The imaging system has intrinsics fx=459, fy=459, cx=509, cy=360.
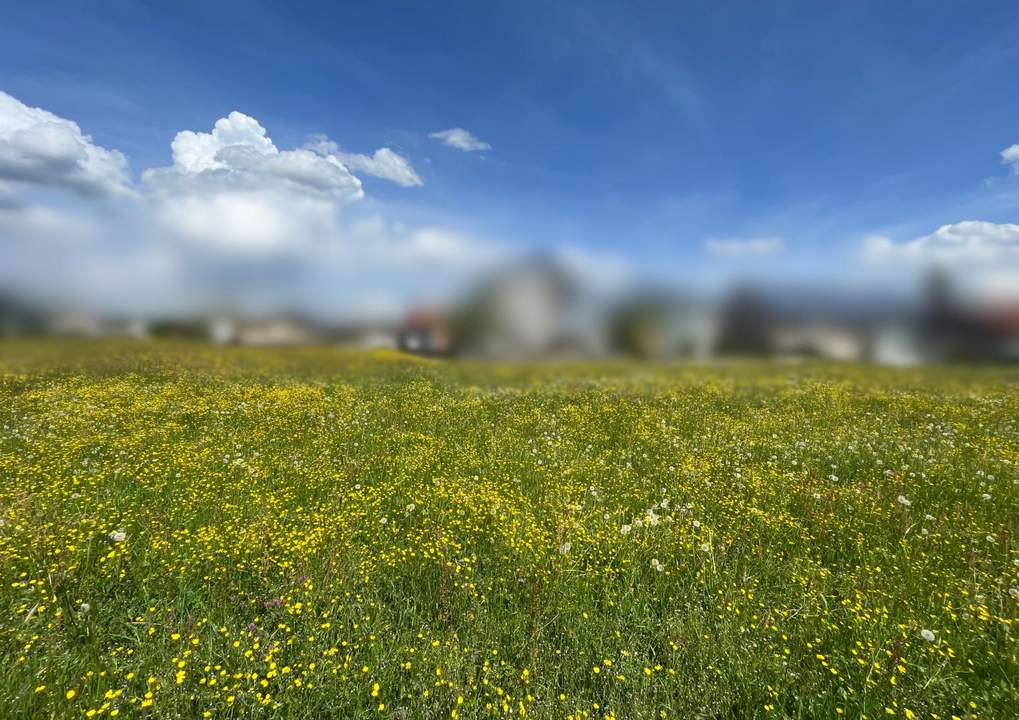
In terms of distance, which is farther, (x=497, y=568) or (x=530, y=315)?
(x=530, y=315)

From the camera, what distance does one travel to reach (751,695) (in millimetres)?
3189

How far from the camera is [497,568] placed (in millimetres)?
4445

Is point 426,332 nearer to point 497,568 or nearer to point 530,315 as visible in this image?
point 530,315

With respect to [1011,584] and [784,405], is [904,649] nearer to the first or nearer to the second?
[1011,584]

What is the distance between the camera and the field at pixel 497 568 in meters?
3.15

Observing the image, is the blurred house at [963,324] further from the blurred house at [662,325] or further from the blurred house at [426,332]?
the blurred house at [426,332]

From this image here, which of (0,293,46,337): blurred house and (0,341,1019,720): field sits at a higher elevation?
(0,293,46,337): blurred house

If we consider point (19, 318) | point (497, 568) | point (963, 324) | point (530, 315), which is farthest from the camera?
point (530, 315)

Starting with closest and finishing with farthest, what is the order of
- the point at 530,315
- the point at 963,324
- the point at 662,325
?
1. the point at 963,324
2. the point at 530,315
3. the point at 662,325

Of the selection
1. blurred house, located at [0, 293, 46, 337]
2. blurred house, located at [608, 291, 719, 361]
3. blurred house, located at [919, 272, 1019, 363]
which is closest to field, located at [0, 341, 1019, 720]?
blurred house, located at [919, 272, 1019, 363]

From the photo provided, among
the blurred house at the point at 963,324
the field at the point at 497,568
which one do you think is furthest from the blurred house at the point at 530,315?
the blurred house at the point at 963,324

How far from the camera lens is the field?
10.3ft

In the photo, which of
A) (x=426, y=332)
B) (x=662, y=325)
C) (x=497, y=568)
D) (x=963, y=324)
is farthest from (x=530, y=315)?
(x=963, y=324)

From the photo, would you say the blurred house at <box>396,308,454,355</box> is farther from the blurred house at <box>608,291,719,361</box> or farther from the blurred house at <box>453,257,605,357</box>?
the blurred house at <box>608,291,719,361</box>
